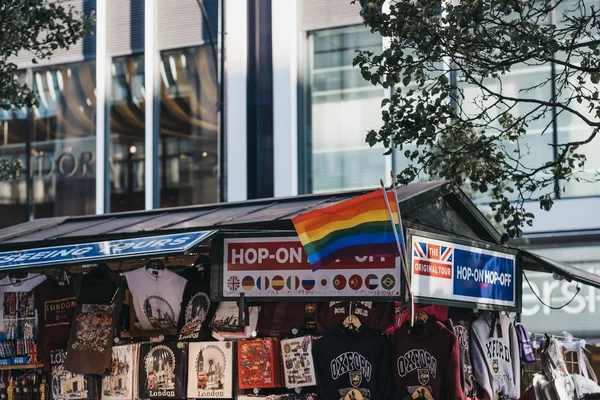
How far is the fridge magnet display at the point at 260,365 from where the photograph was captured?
1012cm

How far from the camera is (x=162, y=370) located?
10.7m

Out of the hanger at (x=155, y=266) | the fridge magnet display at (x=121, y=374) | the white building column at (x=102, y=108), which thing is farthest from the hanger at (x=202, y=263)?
the white building column at (x=102, y=108)

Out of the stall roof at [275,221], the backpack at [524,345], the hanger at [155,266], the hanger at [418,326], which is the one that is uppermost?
the stall roof at [275,221]

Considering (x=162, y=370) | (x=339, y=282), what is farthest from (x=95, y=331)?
(x=339, y=282)

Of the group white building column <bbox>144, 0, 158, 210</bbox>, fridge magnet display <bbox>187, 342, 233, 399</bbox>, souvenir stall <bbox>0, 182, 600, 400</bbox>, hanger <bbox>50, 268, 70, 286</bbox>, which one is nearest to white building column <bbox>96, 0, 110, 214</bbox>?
white building column <bbox>144, 0, 158, 210</bbox>

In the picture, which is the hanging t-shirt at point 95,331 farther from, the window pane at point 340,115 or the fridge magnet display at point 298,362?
the window pane at point 340,115

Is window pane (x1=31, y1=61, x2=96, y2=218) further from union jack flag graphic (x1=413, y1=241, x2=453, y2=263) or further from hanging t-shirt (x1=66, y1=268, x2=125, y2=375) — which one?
union jack flag graphic (x1=413, y1=241, x2=453, y2=263)

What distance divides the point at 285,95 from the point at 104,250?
13118 mm

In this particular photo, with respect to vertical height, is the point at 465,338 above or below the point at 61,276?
below

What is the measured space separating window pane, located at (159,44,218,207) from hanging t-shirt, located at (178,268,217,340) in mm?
12545

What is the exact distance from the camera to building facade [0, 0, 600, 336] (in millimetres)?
20875

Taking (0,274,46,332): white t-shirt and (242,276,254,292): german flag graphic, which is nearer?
(242,276,254,292): german flag graphic

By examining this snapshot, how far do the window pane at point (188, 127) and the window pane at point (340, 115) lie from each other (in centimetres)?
223

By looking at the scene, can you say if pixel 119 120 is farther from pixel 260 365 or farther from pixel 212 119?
pixel 260 365
